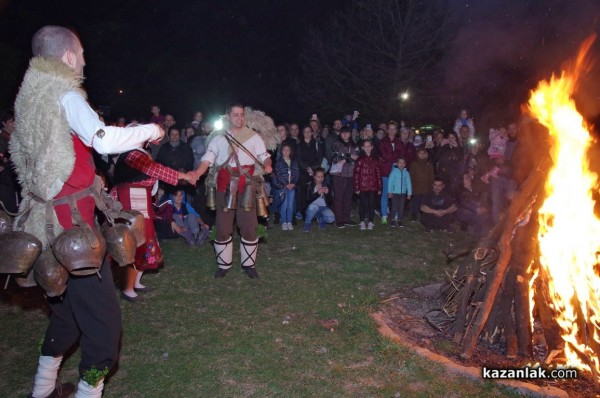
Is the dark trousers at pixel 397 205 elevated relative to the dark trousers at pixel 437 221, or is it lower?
elevated

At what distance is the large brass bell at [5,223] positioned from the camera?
306 cm

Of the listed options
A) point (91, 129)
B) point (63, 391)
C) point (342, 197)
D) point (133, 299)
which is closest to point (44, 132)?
point (91, 129)

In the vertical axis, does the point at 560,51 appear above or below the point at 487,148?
above

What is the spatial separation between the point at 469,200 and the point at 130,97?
13829mm

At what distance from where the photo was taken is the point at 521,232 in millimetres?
4387

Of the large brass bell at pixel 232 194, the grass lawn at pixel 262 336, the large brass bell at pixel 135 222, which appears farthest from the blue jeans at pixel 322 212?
the large brass bell at pixel 135 222

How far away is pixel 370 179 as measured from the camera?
1045cm

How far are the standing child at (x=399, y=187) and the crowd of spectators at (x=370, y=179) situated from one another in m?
0.02

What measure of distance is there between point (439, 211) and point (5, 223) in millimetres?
8840

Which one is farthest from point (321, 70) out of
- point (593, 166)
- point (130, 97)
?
point (593, 166)

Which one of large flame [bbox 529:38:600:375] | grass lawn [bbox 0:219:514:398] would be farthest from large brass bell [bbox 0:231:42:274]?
large flame [bbox 529:38:600:375]

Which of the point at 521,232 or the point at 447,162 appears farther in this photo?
the point at 447,162

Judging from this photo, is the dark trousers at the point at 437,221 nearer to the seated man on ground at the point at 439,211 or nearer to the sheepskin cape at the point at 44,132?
the seated man on ground at the point at 439,211

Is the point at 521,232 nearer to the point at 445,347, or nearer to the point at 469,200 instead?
the point at 445,347
